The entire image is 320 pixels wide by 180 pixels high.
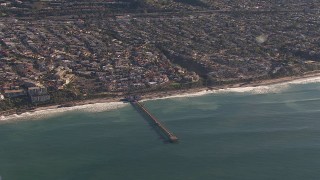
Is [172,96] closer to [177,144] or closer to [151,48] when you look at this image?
[177,144]

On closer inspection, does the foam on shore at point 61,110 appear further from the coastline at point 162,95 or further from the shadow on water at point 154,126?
the shadow on water at point 154,126

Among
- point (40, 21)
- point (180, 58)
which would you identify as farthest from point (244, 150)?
point (40, 21)

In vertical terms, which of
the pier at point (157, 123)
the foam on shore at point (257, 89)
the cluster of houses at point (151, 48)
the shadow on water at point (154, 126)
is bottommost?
the foam on shore at point (257, 89)

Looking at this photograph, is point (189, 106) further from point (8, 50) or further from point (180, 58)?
point (8, 50)

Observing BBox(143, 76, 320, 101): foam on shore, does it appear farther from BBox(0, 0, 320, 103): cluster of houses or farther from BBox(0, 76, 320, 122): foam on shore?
BBox(0, 0, 320, 103): cluster of houses

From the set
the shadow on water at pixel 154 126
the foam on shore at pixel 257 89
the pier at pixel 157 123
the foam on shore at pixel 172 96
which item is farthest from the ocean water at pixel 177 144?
the foam on shore at pixel 257 89

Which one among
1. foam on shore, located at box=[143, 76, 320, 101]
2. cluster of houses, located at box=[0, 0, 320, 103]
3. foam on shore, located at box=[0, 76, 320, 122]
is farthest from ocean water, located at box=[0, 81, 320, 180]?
cluster of houses, located at box=[0, 0, 320, 103]
